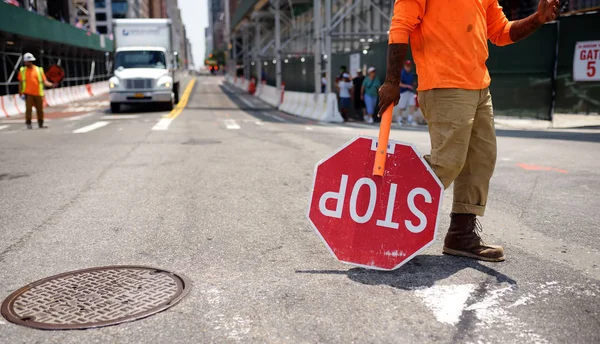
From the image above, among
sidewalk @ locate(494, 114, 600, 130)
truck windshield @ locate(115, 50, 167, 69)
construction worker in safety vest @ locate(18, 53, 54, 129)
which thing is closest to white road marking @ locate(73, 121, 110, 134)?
construction worker in safety vest @ locate(18, 53, 54, 129)

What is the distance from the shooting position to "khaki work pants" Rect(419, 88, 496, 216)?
3.53 m

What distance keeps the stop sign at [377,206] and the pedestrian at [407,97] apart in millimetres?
13012

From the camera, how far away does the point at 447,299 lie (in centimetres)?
310

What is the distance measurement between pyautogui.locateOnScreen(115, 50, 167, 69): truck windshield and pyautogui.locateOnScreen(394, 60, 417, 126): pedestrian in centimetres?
A: 1116

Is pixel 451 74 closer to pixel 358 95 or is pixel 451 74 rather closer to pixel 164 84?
pixel 358 95

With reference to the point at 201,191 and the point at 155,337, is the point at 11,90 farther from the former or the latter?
the point at 155,337

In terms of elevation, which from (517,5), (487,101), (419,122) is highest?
(517,5)

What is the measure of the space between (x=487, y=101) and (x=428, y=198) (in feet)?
2.70

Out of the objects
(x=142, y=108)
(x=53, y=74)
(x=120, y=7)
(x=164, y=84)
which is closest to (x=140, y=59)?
(x=164, y=84)

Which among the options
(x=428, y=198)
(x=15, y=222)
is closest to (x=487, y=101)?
(x=428, y=198)

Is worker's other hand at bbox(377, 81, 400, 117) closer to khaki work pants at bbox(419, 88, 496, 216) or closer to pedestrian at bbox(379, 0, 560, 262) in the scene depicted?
pedestrian at bbox(379, 0, 560, 262)

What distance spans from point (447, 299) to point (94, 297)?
1.97m

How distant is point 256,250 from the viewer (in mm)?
4074

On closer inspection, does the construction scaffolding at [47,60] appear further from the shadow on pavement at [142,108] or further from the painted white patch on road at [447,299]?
the painted white patch on road at [447,299]
